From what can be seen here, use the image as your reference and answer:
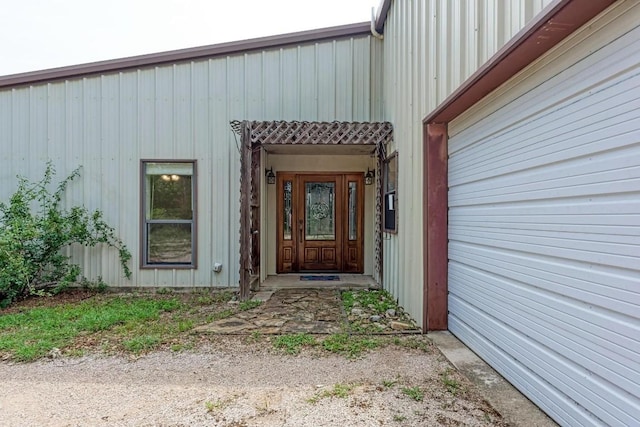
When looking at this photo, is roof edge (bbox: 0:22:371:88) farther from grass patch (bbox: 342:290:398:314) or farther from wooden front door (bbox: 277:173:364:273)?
grass patch (bbox: 342:290:398:314)

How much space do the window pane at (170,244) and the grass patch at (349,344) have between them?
132 inches

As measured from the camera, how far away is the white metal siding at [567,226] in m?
1.65

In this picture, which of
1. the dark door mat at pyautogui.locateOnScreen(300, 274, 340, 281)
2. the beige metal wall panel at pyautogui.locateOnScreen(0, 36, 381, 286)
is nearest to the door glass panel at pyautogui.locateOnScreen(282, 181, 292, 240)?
the dark door mat at pyautogui.locateOnScreen(300, 274, 340, 281)

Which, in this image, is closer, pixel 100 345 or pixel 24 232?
pixel 100 345

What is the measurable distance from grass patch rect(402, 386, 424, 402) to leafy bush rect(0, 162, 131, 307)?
16.5 ft

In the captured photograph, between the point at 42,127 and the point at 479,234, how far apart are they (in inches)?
268

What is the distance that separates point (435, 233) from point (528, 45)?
2.07 metres

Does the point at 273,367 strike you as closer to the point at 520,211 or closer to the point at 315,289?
the point at 520,211

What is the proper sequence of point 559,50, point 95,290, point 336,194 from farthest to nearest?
point 336,194, point 95,290, point 559,50

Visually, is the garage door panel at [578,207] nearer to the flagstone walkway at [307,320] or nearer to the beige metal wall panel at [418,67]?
the beige metal wall panel at [418,67]

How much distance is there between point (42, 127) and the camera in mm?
5848

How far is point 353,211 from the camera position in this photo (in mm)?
7324

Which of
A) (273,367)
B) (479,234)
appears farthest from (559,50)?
(273,367)

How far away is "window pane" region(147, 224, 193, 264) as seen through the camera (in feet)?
19.4
